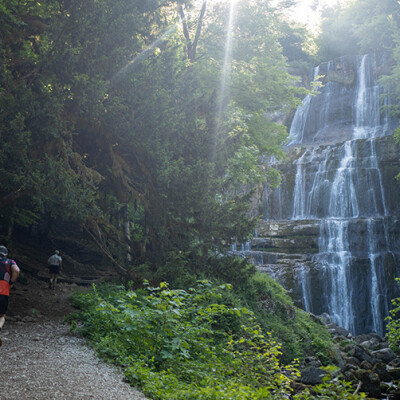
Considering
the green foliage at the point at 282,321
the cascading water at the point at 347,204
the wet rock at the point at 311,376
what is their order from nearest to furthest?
the wet rock at the point at 311,376, the green foliage at the point at 282,321, the cascading water at the point at 347,204

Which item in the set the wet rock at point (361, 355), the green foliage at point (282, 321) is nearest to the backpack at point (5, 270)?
the green foliage at point (282, 321)

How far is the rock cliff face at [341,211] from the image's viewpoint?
76.1ft

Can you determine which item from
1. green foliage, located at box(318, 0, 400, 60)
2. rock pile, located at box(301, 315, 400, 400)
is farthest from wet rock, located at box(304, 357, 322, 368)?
green foliage, located at box(318, 0, 400, 60)

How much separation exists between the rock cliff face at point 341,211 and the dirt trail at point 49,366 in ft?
49.1

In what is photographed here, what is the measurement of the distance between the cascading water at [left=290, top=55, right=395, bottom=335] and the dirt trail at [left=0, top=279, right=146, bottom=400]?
16.8 metres

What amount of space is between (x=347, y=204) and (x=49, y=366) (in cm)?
2497

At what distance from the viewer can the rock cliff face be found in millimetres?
23188

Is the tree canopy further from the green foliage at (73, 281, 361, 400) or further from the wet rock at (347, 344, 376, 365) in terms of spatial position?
the wet rock at (347, 344, 376, 365)

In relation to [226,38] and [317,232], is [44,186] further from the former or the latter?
[317,232]

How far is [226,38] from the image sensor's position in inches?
604

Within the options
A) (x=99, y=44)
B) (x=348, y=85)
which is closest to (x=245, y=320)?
(x=99, y=44)

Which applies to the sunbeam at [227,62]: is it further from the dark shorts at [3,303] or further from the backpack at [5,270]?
the dark shorts at [3,303]

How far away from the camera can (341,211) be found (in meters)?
28.1

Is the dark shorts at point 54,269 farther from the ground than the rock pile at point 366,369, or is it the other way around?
the dark shorts at point 54,269
